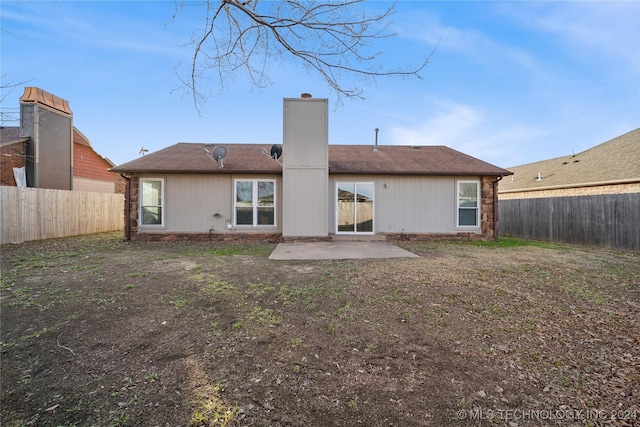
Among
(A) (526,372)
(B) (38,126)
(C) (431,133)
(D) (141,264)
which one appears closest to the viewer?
(A) (526,372)

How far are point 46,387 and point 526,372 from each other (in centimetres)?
407

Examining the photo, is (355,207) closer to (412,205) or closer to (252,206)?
(412,205)

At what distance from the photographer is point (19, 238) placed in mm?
9711

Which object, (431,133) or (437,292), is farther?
(431,133)

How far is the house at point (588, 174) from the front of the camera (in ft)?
41.0

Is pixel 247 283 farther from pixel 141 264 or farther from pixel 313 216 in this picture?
pixel 313 216

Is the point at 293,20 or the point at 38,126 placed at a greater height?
the point at 38,126

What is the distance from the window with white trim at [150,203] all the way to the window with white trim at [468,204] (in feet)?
37.7

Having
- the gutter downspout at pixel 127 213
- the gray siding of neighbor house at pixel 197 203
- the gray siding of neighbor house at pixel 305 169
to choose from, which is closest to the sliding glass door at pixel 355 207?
the gray siding of neighbor house at pixel 305 169

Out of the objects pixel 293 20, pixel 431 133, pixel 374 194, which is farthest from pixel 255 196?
pixel 431 133

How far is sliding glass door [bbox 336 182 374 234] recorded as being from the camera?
10781 mm

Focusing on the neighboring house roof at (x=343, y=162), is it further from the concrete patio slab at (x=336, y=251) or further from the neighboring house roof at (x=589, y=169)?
the neighboring house roof at (x=589, y=169)

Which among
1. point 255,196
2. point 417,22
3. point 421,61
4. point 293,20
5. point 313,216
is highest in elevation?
point 417,22

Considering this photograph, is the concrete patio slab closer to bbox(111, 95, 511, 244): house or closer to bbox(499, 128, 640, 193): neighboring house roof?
bbox(111, 95, 511, 244): house
